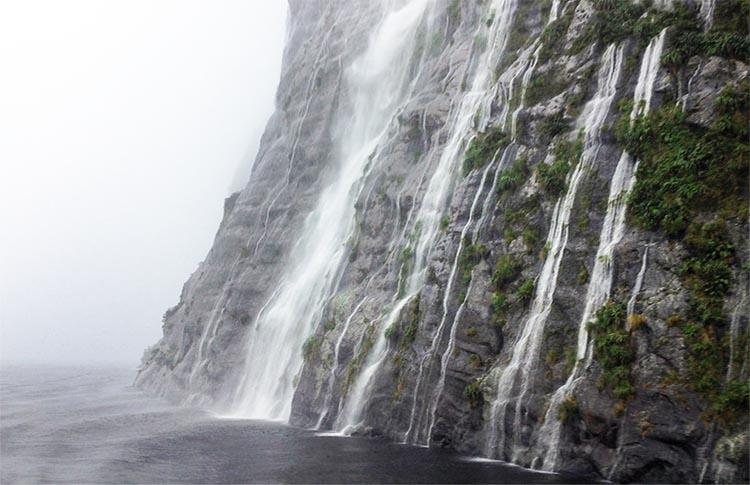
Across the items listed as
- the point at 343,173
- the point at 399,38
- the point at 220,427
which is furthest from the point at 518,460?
the point at 399,38

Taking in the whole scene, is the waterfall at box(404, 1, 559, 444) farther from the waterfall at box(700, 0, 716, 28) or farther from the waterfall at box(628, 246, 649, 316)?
the waterfall at box(628, 246, 649, 316)

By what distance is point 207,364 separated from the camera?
162 feet

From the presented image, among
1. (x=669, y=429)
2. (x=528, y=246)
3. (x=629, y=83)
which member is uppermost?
(x=629, y=83)

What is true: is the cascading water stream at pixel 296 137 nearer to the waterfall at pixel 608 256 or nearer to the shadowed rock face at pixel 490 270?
the shadowed rock face at pixel 490 270

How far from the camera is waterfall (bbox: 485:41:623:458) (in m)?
22.0

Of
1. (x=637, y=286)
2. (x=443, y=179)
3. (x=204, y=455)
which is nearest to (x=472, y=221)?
(x=443, y=179)

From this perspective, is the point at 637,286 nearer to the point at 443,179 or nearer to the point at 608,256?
the point at 608,256

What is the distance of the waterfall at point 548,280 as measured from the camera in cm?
2197

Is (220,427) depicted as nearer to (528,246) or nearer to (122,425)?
(122,425)

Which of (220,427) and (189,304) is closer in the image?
(220,427)

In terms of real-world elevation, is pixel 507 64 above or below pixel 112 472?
above

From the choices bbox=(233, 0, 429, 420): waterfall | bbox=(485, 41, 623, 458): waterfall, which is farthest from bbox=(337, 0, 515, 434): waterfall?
bbox=(233, 0, 429, 420): waterfall

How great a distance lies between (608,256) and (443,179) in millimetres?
12900

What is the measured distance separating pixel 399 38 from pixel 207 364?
29.5 metres
